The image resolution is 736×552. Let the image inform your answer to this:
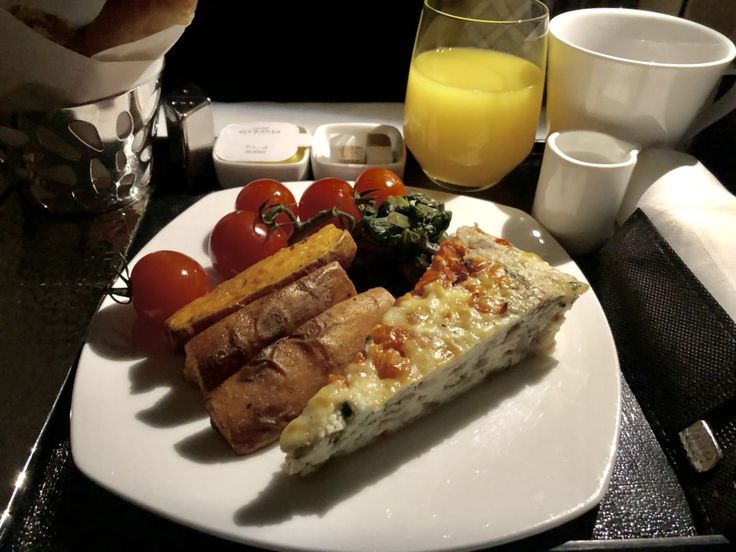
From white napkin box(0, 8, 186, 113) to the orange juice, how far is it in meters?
0.60

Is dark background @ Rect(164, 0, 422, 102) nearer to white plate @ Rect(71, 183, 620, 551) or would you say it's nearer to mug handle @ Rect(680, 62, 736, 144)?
mug handle @ Rect(680, 62, 736, 144)

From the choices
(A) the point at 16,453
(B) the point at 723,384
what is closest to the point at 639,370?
(B) the point at 723,384

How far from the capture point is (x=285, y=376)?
103 centimetres

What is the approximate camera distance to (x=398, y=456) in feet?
3.35

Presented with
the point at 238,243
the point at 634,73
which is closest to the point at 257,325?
the point at 238,243

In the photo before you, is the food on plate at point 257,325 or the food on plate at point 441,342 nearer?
the food on plate at point 441,342

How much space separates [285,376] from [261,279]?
0.79ft

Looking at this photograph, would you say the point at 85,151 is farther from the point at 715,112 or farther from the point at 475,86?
the point at 715,112

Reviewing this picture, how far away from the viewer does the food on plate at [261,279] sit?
3.76 ft

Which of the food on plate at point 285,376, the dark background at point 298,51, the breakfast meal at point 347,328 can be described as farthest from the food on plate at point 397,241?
the dark background at point 298,51

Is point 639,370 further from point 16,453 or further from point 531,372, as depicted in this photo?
point 16,453

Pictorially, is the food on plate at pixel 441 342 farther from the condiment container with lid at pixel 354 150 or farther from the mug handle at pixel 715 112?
the mug handle at pixel 715 112

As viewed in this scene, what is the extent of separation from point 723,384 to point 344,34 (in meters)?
1.53

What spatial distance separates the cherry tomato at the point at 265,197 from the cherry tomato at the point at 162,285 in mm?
287
